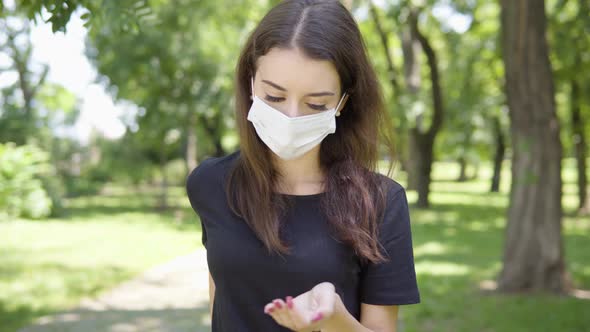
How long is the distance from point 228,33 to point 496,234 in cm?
942

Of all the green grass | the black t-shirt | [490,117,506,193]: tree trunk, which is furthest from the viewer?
[490,117,506,193]: tree trunk

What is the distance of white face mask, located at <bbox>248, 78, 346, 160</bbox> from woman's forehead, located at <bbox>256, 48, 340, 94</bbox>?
0.31 feet

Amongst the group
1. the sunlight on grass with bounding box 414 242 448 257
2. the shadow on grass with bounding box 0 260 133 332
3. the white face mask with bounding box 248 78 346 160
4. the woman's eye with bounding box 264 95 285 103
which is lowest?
the sunlight on grass with bounding box 414 242 448 257

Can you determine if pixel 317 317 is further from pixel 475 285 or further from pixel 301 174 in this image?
pixel 475 285

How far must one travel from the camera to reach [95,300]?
25.0 feet

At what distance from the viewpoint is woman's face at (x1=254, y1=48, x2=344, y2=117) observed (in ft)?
5.86

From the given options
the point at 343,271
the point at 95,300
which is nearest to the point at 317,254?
the point at 343,271

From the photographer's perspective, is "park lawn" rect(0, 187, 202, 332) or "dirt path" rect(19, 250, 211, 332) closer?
"dirt path" rect(19, 250, 211, 332)

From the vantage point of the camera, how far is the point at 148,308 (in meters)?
7.27

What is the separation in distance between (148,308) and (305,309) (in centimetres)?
637

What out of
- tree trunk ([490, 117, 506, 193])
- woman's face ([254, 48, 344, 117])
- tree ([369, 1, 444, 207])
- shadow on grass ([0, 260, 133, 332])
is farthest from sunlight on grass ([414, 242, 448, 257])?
tree trunk ([490, 117, 506, 193])

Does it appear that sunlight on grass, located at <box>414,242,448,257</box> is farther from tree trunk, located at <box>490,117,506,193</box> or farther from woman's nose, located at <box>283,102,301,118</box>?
tree trunk, located at <box>490,117,506,193</box>

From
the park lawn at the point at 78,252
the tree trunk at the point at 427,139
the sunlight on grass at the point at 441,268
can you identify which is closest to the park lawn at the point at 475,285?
the sunlight on grass at the point at 441,268

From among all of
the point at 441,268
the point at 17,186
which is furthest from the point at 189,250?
the point at 17,186
